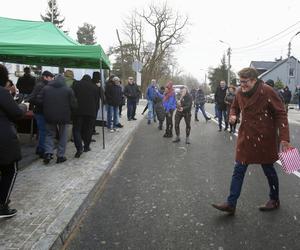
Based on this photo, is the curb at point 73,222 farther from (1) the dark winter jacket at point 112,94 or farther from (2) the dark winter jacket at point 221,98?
(2) the dark winter jacket at point 221,98

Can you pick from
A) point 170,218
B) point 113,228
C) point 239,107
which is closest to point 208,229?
point 170,218

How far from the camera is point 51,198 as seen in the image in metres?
5.86

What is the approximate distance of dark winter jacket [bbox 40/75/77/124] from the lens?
8.01 metres

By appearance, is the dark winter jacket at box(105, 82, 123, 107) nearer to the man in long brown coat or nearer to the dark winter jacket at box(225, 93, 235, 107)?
the dark winter jacket at box(225, 93, 235, 107)

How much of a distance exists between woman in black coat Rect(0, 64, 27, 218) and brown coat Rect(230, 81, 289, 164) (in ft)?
8.92

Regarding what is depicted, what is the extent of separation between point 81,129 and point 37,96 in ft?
5.17

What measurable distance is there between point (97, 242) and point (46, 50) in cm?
476

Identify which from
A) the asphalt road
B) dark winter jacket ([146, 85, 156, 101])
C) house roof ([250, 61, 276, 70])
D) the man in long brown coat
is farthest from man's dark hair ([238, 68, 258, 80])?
house roof ([250, 61, 276, 70])

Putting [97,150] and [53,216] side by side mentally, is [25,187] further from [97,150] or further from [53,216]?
[97,150]

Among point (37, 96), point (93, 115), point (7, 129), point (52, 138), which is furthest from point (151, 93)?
point (7, 129)

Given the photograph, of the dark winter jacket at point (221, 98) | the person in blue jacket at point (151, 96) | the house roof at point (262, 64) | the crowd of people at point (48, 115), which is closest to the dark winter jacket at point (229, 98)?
the dark winter jacket at point (221, 98)

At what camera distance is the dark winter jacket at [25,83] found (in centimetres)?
1248

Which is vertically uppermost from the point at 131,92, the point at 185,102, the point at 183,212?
the point at 131,92

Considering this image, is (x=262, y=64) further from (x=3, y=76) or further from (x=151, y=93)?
(x=3, y=76)
